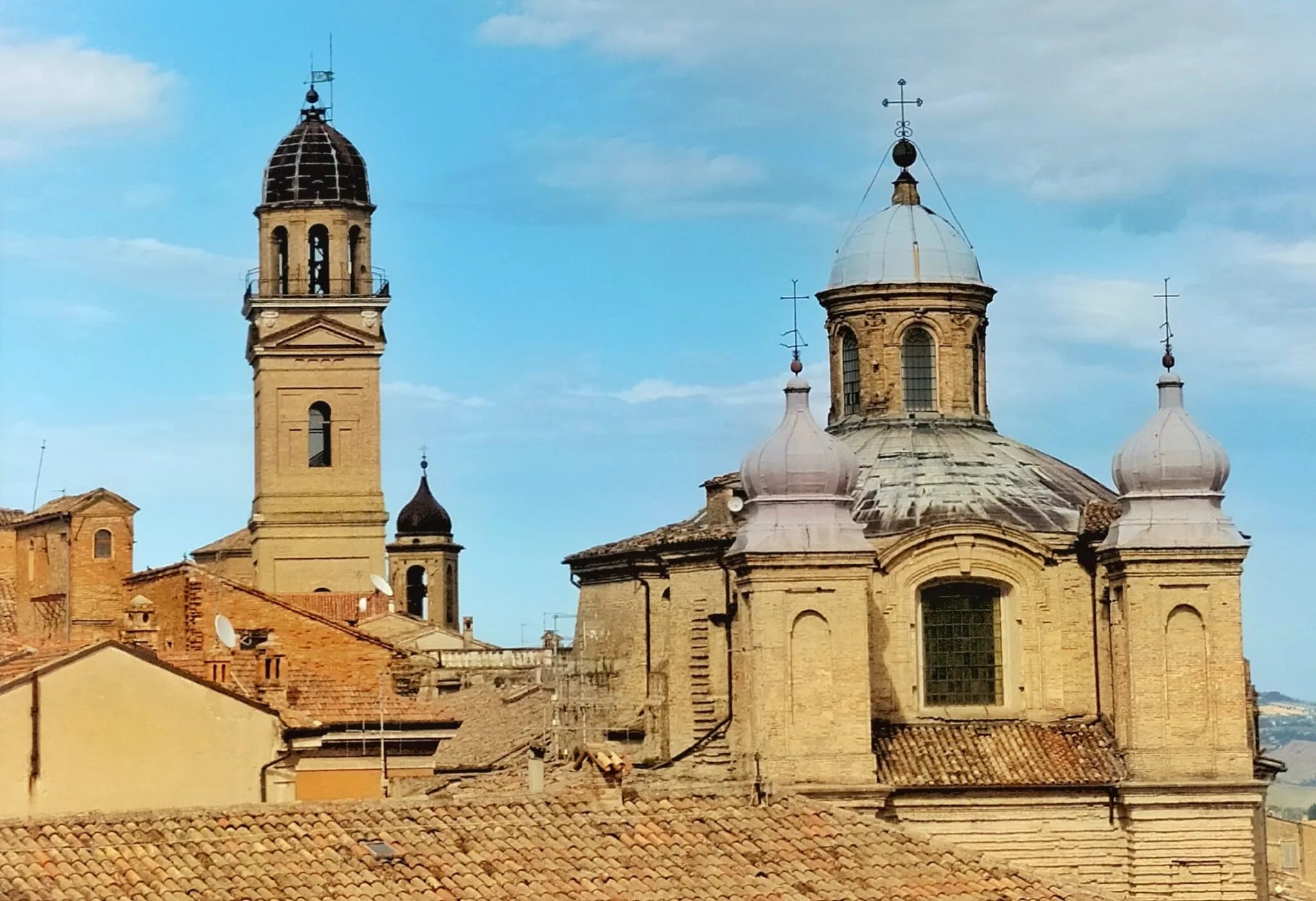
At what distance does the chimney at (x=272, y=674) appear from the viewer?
42.1m

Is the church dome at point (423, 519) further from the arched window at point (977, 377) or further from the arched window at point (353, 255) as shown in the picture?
the arched window at point (977, 377)

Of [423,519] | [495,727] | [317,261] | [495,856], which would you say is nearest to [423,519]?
[423,519]

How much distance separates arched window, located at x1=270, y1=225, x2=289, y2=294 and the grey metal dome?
38.2 m

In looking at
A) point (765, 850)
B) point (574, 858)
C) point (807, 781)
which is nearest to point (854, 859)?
point (765, 850)

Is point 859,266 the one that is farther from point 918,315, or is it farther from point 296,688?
point 296,688

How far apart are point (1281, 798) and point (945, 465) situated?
114084mm

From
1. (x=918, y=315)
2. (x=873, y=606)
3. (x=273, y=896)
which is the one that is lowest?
(x=273, y=896)

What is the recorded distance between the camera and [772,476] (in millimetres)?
45969

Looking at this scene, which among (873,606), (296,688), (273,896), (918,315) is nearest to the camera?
(273,896)

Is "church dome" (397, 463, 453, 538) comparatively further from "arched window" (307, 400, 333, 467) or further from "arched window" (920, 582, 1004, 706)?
"arched window" (920, 582, 1004, 706)

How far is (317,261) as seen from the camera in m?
86.6

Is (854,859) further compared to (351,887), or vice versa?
(854,859)

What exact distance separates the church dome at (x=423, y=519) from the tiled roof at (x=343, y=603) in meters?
22.4

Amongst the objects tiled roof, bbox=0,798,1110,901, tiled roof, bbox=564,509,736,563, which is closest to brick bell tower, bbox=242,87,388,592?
tiled roof, bbox=564,509,736,563
